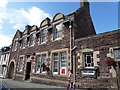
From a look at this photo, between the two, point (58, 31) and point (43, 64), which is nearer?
point (43, 64)

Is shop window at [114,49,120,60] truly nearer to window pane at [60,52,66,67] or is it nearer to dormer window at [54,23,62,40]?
window pane at [60,52,66,67]

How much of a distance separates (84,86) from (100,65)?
225 cm

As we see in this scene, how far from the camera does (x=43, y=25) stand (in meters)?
14.2

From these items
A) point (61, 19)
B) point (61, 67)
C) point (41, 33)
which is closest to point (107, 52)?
point (61, 67)

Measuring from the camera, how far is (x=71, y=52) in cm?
991

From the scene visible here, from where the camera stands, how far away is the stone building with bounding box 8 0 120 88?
7.78 meters

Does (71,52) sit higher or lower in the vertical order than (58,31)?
lower

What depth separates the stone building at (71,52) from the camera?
306 inches

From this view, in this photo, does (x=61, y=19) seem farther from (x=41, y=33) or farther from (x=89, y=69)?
(x=89, y=69)

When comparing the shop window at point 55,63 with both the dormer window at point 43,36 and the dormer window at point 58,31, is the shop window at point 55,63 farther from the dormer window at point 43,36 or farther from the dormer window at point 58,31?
the dormer window at point 43,36

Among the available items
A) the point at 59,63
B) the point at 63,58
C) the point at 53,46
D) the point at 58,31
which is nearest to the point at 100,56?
the point at 63,58

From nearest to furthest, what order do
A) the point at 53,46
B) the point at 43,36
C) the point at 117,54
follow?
the point at 117,54 < the point at 53,46 < the point at 43,36

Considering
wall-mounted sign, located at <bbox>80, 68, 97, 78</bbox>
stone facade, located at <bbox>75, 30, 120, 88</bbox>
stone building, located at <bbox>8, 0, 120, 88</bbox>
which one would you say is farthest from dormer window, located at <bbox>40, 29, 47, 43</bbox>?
wall-mounted sign, located at <bbox>80, 68, 97, 78</bbox>

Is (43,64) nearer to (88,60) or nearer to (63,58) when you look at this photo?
(63,58)
